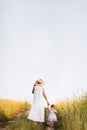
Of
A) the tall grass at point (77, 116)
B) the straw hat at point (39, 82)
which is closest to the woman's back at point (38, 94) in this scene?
the straw hat at point (39, 82)

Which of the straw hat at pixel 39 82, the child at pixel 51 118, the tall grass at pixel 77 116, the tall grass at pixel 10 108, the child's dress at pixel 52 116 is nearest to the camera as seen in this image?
the tall grass at pixel 77 116

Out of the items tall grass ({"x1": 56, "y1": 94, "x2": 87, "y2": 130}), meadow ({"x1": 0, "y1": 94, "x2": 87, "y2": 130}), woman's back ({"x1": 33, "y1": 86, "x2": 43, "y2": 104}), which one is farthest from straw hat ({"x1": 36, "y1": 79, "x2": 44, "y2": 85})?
tall grass ({"x1": 56, "y1": 94, "x2": 87, "y2": 130})

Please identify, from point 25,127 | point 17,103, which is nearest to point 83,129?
point 25,127

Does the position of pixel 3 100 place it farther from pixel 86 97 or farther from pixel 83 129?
pixel 83 129

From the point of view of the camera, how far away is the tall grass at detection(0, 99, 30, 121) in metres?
19.0

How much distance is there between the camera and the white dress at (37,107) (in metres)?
16.6

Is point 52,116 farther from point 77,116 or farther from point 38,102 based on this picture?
point 77,116

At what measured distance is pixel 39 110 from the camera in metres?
16.7

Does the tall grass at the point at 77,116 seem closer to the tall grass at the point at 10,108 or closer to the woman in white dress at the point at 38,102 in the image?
the woman in white dress at the point at 38,102

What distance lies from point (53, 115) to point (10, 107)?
448cm

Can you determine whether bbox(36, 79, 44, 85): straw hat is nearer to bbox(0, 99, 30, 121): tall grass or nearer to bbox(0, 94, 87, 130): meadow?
bbox(0, 94, 87, 130): meadow

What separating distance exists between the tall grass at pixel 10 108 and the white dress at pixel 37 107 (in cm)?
217

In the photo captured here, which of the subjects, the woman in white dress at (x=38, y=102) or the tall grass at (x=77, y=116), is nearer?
the tall grass at (x=77, y=116)

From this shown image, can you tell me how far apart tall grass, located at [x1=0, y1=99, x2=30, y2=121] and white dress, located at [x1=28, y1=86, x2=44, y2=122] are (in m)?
2.17
